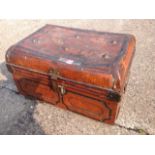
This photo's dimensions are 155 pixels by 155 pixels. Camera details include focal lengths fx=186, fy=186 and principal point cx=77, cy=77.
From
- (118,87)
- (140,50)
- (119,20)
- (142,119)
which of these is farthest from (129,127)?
(119,20)

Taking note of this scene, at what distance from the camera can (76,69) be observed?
170 cm

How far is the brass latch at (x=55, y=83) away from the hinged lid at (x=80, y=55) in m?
0.03

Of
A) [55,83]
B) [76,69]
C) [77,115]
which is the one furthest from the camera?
[77,115]

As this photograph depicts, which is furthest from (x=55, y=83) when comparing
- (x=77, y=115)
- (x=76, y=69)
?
(x=77, y=115)

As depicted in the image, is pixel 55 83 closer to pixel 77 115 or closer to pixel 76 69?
pixel 76 69

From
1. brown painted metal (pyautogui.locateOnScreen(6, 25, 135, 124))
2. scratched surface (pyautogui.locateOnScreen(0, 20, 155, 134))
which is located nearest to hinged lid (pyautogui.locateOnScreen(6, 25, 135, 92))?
brown painted metal (pyautogui.locateOnScreen(6, 25, 135, 124))

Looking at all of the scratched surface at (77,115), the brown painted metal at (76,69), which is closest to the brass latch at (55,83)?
the brown painted metal at (76,69)

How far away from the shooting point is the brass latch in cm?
179

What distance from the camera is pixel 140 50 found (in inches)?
129

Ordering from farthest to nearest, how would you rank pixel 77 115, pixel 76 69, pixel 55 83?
pixel 77 115, pixel 55 83, pixel 76 69

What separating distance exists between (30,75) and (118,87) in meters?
0.96

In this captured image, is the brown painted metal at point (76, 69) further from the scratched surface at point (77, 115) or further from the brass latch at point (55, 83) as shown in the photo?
the scratched surface at point (77, 115)

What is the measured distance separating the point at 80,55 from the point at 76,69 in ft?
0.76

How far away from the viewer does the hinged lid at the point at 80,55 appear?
1.65 metres
